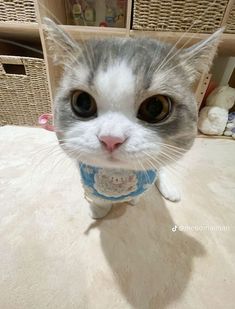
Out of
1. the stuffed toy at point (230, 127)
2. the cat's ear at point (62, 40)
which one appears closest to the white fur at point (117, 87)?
the cat's ear at point (62, 40)

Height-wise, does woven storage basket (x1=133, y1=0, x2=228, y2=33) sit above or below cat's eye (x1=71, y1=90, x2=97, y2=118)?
above

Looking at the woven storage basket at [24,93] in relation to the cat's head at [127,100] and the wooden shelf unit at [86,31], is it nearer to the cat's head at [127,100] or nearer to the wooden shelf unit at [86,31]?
the wooden shelf unit at [86,31]

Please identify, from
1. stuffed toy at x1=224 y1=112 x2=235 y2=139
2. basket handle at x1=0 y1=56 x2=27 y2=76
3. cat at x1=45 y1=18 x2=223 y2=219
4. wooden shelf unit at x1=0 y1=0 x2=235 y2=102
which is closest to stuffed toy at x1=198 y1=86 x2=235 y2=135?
stuffed toy at x1=224 y1=112 x2=235 y2=139

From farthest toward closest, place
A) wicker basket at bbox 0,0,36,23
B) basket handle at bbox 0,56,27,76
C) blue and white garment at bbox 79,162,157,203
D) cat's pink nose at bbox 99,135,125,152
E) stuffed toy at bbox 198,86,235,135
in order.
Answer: stuffed toy at bbox 198,86,235,135 → basket handle at bbox 0,56,27,76 → wicker basket at bbox 0,0,36,23 → blue and white garment at bbox 79,162,157,203 → cat's pink nose at bbox 99,135,125,152

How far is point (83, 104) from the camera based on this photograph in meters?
0.46

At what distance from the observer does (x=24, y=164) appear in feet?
3.32

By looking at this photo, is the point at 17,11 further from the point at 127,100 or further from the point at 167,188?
the point at 167,188

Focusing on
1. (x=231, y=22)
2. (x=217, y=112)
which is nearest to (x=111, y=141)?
(x=231, y=22)

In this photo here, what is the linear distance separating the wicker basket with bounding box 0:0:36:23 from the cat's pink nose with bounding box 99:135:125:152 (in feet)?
3.06

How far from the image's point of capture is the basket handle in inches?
45.0

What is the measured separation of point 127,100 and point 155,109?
64mm

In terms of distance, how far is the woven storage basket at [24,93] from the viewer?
1.15 meters

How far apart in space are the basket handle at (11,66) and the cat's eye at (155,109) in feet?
3.25

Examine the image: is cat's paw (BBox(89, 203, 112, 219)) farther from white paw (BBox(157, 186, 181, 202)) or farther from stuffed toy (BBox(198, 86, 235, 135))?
stuffed toy (BBox(198, 86, 235, 135))
